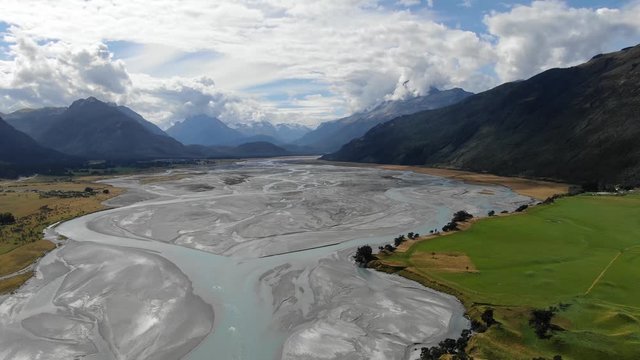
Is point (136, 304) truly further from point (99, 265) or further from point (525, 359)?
point (525, 359)

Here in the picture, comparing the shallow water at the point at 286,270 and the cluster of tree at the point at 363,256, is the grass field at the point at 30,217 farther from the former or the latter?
the cluster of tree at the point at 363,256

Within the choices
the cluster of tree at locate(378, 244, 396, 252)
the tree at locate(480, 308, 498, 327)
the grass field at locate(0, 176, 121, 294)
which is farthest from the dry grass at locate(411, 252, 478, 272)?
the grass field at locate(0, 176, 121, 294)

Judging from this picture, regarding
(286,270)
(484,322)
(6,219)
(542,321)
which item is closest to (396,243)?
(286,270)

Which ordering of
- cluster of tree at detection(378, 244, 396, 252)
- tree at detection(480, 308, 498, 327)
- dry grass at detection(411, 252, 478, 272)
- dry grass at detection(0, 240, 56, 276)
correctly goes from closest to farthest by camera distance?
tree at detection(480, 308, 498, 327) → dry grass at detection(411, 252, 478, 272) → dry grass at detection(0, 240, 56, 276) → cluster of tree at detection(378, 244, 396, 252)

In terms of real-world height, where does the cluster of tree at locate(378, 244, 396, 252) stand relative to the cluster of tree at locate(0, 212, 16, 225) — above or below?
above

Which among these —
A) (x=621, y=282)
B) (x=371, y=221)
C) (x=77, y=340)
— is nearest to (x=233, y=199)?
(x=371, y=221)

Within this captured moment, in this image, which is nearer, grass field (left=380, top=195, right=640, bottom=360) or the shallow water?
grass field (left=380, top=195, right=640, bottom=360)

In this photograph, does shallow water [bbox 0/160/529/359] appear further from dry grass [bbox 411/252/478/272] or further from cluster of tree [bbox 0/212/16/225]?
cluster of tree [bbox 0/212/16/225]
